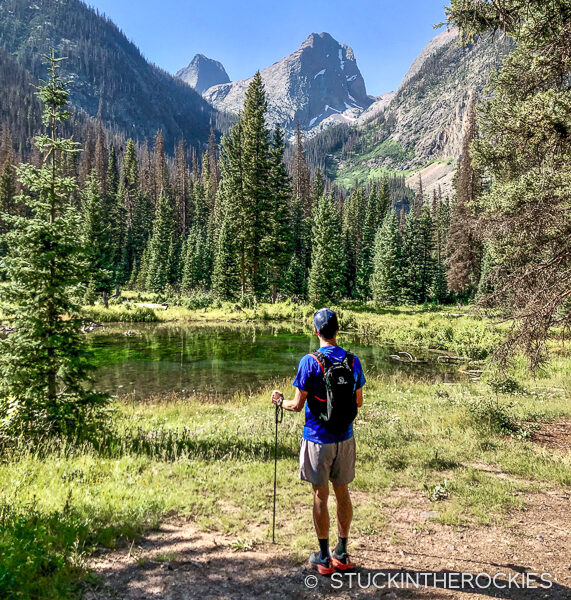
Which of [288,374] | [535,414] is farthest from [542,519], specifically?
[288,374]

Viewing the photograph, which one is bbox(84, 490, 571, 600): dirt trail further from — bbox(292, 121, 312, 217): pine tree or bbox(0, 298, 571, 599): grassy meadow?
bbox(292, 121, 312, 217): pine tree

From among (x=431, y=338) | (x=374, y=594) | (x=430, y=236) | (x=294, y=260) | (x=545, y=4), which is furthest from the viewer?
(x=430, y=236)

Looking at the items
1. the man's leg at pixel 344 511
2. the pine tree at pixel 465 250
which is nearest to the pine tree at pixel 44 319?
the man's leg at pixel 344 511

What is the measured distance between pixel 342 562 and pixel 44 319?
23.2ft

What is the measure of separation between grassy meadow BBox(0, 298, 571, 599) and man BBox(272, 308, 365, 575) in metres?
0.61

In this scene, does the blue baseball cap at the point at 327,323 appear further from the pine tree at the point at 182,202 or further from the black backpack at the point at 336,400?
the pine tree at the point at 182,202

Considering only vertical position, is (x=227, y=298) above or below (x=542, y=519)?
above

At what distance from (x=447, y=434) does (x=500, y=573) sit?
5.19 metres

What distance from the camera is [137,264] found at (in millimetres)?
74375

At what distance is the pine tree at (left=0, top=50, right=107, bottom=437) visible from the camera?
7.38m

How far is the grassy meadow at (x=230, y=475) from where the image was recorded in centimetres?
449

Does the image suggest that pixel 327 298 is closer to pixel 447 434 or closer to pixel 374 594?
pixel 447 434

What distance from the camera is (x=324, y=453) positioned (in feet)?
13.0

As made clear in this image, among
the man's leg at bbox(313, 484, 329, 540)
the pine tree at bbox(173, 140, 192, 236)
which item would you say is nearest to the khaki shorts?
the man's leg at bbox(313, 484, 329, 540)
